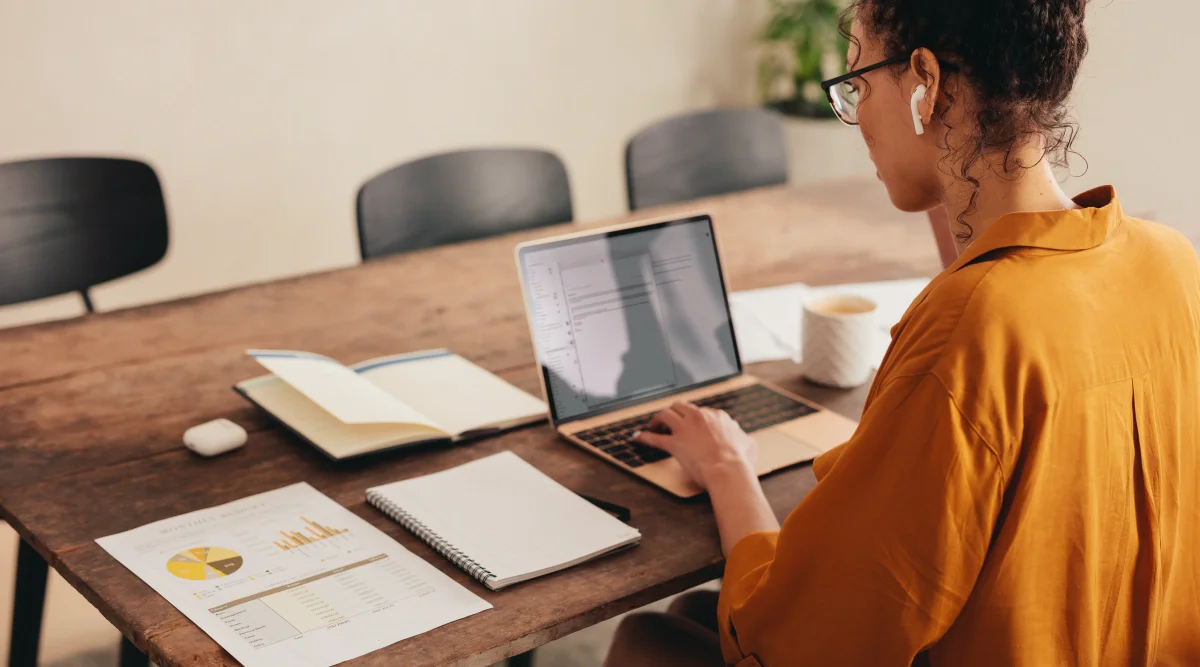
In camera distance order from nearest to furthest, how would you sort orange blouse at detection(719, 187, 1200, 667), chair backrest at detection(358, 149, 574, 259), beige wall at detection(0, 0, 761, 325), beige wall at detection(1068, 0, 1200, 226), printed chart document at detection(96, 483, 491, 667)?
orange blouse at detection(719, 187, 1200, 667) → printed chart document at detection(96, 483, 491, 667) → chair backrest at detection(358, 149, 574, 259) → beige wall at detection(1068, 0, 1200, 226) → beige wall at detection(0, 0, 761, 325)

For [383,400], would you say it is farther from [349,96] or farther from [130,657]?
[349,96]

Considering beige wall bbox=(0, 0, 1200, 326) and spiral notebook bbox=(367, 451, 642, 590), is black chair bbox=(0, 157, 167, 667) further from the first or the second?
spiral notebook bbox=(367, 451, 642, 590)

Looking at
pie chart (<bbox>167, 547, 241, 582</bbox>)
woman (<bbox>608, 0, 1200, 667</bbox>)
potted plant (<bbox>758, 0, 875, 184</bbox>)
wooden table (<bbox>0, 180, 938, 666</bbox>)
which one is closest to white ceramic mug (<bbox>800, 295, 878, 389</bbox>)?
wooden table (<bbox>0, 180, 938, 666</bbox>)

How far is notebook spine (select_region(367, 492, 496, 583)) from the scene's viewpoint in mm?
1135

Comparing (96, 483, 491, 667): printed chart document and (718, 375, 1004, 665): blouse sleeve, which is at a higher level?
(718, 375, 1004, 665): blouse sleeve

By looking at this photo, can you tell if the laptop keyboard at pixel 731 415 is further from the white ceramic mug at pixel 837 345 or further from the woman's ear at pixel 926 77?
the woman's ear at pixel 926 77

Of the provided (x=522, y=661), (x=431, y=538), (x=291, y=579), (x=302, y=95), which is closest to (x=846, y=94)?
(x=431, y=538)

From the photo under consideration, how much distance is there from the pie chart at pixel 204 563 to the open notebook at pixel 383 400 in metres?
0.21

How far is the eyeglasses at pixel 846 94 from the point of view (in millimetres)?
1074

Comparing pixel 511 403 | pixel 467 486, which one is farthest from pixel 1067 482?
pixel 511 403

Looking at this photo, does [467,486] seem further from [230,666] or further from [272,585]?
[230,666]

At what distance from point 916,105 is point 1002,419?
278mm

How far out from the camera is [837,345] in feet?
5.12

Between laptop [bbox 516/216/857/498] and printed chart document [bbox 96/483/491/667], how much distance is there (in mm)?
321
